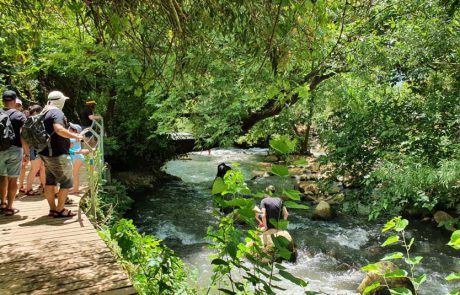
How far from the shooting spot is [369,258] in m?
8.69

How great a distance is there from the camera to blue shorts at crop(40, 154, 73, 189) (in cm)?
500

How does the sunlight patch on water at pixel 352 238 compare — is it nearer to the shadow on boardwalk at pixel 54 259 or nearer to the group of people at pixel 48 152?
the shadow on boardwalk at pixel 54 259

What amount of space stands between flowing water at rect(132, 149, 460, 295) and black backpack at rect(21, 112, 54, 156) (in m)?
3.26

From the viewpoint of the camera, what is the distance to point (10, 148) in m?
5.28

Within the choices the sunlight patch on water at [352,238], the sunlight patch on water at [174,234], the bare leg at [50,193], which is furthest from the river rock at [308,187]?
the bare leg at [50,193]

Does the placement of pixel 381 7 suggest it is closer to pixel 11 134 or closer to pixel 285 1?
pixel 285 1

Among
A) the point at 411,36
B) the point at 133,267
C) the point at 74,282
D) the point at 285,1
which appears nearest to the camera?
the point at 285,1

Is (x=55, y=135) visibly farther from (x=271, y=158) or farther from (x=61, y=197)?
(x=271, y=158)

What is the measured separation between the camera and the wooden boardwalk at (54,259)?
359 cm

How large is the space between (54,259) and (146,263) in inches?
43.1

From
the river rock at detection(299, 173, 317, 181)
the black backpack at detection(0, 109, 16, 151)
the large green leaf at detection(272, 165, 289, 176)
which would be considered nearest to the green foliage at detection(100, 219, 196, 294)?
the black backpack at detection(0, 109, 16, 151)

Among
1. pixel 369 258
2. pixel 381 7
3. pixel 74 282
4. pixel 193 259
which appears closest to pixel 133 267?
pixel 74 282

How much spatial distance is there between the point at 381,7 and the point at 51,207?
8375mm

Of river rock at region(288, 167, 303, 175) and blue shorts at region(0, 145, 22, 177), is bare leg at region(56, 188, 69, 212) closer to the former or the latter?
blue shorts at region(0, 145, 22, 177)
